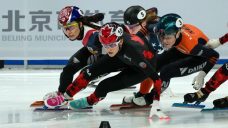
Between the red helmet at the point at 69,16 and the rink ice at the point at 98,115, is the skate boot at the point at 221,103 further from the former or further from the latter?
the red helmet at the point at 69,16

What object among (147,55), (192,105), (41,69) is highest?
(147,55)

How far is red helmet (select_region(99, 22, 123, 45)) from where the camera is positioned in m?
6.24

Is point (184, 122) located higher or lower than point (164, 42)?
lower

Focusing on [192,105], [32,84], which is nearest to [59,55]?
[32,84]

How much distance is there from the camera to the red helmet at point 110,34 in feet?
20.5

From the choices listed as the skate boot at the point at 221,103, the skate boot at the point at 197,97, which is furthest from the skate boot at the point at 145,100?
the skate boot at the point at 221,103

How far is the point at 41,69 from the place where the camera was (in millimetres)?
12578

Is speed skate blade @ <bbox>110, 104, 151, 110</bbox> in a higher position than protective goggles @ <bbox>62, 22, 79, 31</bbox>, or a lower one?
lower

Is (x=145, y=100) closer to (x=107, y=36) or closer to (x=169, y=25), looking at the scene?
(x=169, y=25)

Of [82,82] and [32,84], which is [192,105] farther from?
[32,84]

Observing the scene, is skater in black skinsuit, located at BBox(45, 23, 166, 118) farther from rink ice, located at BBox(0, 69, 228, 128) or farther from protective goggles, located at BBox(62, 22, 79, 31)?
protective goggles, located at BBox(62, 22, 79, 31)

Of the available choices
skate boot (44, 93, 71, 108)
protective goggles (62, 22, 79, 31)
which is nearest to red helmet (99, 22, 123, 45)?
protective goggles (62, 22, 79, 31)

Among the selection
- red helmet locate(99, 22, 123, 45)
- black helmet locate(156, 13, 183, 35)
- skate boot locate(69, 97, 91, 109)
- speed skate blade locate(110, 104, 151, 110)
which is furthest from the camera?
speed skate blade locate(110, 104, 151, 110)

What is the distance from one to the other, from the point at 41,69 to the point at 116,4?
188 cm
